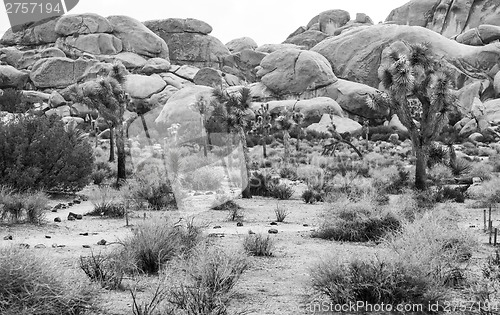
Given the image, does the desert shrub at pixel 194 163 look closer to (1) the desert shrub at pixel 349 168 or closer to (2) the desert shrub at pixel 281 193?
(2) the desert shrub at pixel 281 193

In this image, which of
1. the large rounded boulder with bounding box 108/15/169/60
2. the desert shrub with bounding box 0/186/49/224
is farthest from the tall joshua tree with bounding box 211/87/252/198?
the large rounded boulder with bounding box 108/15/169/60

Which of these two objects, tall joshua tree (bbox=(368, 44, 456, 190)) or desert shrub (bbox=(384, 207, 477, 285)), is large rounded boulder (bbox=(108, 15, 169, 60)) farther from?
desert shrub (bbox=(384, 207, 477, 285))

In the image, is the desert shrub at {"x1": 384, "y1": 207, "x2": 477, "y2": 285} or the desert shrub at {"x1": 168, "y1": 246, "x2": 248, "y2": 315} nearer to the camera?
the desert shrub at {"x1": 168, "y1": 246, "x2": 248, "y2": 315}

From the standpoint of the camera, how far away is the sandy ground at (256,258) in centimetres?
688

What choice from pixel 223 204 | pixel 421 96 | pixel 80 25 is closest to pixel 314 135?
pixel 421 96

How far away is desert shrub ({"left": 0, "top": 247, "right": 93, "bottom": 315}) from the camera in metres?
5.57

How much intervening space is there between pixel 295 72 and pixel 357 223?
5239 cm

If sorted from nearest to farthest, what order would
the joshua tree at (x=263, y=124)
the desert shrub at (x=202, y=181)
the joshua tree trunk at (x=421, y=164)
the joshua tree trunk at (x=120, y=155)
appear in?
the joshua tree trunk at (x=421, y=164)
the desert shrub at (x=202, y=181)
the joshua tree trunk at (x=120, y=155)
the joshua tree at (x=263, y=124)

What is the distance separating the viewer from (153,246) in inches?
337

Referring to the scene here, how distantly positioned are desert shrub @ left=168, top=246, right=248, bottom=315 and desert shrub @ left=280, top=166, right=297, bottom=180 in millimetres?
22442

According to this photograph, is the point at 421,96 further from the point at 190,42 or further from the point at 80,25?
the point at 190,42

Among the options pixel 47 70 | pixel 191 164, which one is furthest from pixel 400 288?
pixel 47 70

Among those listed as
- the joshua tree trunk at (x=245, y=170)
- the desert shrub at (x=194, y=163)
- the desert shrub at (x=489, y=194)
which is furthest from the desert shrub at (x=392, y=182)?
the desert shrub at (x=194, y=163)

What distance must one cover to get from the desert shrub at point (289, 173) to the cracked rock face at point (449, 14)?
57828mm
